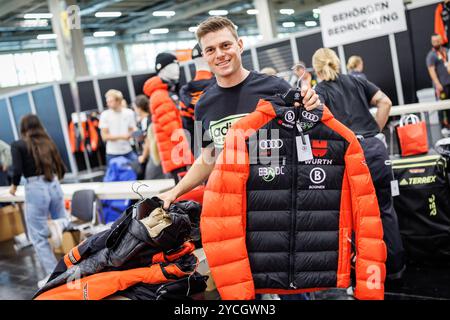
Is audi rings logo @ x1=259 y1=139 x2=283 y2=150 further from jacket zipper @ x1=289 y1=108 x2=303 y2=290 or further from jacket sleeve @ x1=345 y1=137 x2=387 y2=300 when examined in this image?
jacket sleeve @ x1=345 y1=137 x2=387 y2=300

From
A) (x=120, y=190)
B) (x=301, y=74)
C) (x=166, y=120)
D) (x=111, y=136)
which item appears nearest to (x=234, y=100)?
(x=301, y=74)

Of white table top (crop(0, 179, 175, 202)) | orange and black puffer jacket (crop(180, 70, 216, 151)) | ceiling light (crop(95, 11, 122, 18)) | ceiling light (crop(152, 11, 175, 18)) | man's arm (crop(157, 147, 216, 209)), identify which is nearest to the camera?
man's arm (crop(157, 147, 216, 209))

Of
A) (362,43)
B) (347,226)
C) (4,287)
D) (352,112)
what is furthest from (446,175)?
(362,43)

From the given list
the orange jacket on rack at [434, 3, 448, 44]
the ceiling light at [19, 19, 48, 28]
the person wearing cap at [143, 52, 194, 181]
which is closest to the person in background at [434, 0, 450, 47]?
the orange jacket on rack at [434, 3, 448, 44]

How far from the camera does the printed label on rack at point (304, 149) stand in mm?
1424

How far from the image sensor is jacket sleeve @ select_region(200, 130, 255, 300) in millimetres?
1411

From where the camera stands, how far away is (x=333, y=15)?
523cm

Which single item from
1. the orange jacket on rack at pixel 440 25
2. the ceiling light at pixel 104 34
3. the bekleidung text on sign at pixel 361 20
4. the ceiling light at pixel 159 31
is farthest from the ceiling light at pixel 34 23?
the ceiling light at pixel 159 31

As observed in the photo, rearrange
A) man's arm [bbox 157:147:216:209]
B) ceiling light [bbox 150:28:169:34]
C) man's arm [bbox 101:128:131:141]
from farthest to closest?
1. ceiling light [bbox 150:28:169:34]
2. man's arm [bbox 101:128:131:141]
3. man's arm [bbox 157:147:216:209]

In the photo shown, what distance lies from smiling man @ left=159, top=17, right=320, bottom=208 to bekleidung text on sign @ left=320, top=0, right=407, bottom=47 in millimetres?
3201

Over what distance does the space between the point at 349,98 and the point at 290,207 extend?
123 cm

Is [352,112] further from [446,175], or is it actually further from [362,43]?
[362,43]

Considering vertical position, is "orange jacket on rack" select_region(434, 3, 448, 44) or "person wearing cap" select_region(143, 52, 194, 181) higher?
"orange jacket on rack" select_region(434, 3, 448, 44)
